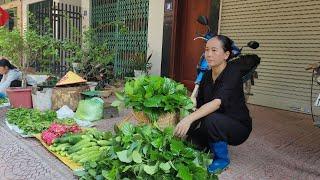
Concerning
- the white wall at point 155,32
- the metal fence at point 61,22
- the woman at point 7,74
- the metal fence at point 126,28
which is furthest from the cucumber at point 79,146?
the metal fence at point 61,22

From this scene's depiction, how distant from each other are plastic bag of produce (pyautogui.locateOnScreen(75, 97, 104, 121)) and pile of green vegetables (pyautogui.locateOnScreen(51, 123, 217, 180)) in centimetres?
210

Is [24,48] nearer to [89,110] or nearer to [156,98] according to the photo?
[89,110]

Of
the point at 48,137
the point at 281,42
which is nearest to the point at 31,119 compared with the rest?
the point at 48,137

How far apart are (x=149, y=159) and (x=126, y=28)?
287 inches

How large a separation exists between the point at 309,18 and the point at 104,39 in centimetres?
659

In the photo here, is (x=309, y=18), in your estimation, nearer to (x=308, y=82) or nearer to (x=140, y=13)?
(x=308, y=82)

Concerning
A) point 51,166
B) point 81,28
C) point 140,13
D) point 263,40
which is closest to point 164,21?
point 140,13

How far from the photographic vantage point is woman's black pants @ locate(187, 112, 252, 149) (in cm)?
296

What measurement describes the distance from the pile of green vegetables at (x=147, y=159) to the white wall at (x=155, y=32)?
18.6 ft

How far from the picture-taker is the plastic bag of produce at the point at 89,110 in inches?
201

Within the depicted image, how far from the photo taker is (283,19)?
605 cm

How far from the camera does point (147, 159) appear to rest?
2.58 metres

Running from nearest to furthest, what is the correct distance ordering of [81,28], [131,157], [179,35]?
[131,157]
[179,35]
[81,28]

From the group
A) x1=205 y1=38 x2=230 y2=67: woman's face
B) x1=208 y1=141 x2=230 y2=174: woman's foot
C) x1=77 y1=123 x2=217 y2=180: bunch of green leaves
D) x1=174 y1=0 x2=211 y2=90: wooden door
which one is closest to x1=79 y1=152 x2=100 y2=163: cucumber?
x1=77 y1=123 x2=217 y2=180: bunch of green leaves
